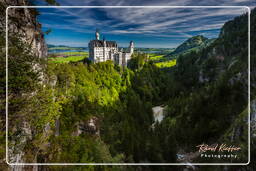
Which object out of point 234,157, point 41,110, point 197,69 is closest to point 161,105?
point 197,69

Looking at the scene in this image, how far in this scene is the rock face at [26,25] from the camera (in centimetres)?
224

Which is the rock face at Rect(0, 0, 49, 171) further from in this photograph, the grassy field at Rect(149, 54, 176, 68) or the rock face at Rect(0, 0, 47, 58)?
the grassy field at Rect(149, 54, 176, 68)

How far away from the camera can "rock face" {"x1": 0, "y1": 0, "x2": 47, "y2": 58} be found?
7.36 feet

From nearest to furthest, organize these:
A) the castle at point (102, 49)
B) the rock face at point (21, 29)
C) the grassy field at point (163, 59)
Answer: the rock face at point (21, 29) < the castle at point (102, 49) < the grassy field at point (163, 59)

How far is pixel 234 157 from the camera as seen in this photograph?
2.41 m

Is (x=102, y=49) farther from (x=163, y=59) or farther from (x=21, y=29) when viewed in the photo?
(x=21, y=29)

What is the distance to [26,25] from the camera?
2553 millimetres

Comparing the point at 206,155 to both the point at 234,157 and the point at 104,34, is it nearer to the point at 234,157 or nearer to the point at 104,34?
the point at 234,157

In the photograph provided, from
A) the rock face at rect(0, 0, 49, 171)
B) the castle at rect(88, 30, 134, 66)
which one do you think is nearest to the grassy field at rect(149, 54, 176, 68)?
the castle at rect(88, 30, 134, 66)

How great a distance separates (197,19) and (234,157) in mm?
2574

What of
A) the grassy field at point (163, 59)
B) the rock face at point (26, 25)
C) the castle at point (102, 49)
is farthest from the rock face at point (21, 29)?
the grassy field at point (163, 59)

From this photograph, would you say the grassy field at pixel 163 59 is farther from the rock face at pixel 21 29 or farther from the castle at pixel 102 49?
the rock face at pixel 21 29

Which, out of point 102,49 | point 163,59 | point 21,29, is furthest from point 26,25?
point 163,59

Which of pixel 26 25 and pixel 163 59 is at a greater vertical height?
pixel 26 25
